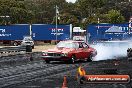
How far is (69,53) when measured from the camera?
27.1 m

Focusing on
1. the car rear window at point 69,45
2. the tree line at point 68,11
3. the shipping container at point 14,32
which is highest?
the tree line at point 68,11

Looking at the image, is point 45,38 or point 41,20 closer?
point 45,38

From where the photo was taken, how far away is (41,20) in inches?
6102

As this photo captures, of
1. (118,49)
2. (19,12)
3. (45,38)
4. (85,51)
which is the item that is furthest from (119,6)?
(85,51)

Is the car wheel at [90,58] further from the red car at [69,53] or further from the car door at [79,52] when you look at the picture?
the car door at [79,52]

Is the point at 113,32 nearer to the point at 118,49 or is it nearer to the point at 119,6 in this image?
the point at 118,49

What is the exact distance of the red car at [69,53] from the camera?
26.9m

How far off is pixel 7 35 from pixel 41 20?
8364 cm

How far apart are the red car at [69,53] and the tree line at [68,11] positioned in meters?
65.1

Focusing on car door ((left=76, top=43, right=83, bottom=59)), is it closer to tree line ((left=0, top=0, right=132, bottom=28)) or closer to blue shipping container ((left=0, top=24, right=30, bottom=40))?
blue shipping container ((left=0, top=24, right=30, bottom=40))

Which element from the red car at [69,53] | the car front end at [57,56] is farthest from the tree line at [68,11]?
the car front end at [57,56]

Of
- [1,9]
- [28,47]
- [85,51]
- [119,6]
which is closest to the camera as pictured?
[85,51]

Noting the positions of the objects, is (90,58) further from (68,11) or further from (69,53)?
(68,11)

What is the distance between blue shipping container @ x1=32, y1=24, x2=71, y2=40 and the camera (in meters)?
71.2
